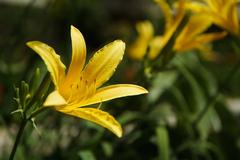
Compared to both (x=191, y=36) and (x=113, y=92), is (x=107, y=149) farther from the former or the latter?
(x=113, y=92)

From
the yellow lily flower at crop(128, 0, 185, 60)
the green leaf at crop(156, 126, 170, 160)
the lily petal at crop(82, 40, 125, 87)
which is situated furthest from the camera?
the green leaf at crop(156, 126, 170, 160)

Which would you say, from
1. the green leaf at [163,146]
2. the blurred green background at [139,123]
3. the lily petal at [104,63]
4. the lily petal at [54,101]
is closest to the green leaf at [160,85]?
the blurred green background at [139,123]

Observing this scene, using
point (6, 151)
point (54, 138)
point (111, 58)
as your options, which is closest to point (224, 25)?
point (111, 58)

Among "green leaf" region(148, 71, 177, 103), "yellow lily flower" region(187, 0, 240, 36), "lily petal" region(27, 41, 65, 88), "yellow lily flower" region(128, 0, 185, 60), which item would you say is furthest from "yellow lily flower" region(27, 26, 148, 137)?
"green leaf" region(148, 71, 177, 103)

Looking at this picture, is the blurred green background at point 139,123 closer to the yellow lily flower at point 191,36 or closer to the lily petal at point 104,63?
the yellow lily flower at point 191,36

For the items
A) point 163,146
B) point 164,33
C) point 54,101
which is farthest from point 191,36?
point 54,101

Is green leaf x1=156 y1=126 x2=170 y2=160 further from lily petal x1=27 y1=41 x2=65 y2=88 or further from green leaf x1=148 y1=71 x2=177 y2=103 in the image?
lily petal x1=27 y1=41 x2=65 y2=88
